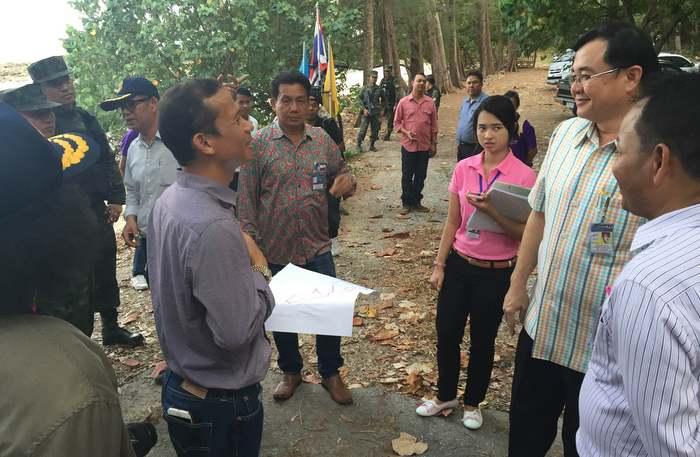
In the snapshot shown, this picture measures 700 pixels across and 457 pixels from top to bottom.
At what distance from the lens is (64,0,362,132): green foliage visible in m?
8.97

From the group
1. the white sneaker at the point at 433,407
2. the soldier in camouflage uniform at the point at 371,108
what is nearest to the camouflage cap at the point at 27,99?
the white sneaker at the point at 433,407

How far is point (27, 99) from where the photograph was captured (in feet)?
10.4

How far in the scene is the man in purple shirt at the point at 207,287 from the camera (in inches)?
70.1

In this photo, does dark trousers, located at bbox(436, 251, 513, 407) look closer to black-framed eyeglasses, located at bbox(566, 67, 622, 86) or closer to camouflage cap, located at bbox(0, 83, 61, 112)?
black-framed eyeglasses, located at bbox(566, 67, 622, 86)

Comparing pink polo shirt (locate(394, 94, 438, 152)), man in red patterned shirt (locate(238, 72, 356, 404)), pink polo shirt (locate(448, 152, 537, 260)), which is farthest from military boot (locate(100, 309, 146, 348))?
pink polo shirt (locate(394, 94, 438, 152))

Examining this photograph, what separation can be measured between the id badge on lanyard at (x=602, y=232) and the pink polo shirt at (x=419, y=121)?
657 centimetres

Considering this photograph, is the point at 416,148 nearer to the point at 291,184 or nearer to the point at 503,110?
the point at 503,110

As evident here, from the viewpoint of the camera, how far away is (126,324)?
203 inches

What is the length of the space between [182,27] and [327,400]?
769 cm

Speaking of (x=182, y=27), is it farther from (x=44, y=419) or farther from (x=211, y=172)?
(x=44, y=419)

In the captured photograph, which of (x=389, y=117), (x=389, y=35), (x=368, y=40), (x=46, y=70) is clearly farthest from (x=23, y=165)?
(x=389, y=35)

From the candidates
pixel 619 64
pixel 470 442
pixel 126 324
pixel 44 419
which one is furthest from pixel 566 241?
pixel 126 324

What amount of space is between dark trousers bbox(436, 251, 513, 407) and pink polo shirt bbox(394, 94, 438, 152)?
549cm

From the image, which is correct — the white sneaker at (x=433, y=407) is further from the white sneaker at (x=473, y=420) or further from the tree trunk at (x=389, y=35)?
the tree trunk at (x=389, y=35)
